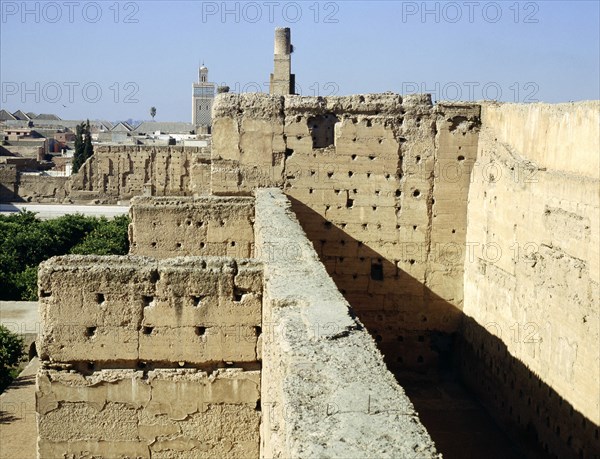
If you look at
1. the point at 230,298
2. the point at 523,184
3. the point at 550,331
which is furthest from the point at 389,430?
the point at 523,184

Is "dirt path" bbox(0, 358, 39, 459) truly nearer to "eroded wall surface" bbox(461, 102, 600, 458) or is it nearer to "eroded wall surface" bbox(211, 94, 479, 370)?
"eroded wall surface" bbox(211, 94, 479, 370)

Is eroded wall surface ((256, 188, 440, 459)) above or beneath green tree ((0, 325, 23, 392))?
above

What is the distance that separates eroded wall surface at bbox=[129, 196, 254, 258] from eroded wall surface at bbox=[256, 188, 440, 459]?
4.67m

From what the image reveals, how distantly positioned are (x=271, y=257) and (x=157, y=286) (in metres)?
1.16

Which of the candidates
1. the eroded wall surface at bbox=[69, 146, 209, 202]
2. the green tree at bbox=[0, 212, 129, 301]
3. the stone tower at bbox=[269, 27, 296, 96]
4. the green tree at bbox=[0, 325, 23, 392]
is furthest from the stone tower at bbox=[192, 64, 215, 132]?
the green tree at bbox=[0, 325, 23, 392]

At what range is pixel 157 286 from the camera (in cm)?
745

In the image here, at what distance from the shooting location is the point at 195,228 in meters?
11.9

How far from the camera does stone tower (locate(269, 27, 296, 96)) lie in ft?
64.5

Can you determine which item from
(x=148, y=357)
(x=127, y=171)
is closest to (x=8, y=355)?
(x=148, y=357)

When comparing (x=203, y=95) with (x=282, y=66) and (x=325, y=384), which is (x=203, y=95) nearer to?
(x=282, y=66)

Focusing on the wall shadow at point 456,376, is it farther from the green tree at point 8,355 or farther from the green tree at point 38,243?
the green tree at point 38,243

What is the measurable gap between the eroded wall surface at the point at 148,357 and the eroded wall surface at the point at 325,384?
25.3 inches

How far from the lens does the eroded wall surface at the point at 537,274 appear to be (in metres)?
8.09

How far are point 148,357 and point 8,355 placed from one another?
27.7 feet
